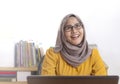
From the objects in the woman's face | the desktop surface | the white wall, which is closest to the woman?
the woman's face

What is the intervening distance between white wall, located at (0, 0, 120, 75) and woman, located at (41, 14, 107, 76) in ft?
3.39

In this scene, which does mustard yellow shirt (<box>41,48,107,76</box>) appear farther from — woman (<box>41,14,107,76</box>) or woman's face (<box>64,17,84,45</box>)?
woman's face (<box>64,17,84,45</box>)

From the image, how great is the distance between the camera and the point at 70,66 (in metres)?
1.82

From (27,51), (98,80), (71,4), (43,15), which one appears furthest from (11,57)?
(98,80)

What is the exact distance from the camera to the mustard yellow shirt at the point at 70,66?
5.88 ft

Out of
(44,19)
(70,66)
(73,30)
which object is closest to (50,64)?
(70,66)

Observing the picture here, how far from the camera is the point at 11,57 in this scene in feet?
9.42

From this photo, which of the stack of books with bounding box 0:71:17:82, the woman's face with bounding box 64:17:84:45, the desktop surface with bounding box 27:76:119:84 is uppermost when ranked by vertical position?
the woman's face with bounding box 64:17:84:45

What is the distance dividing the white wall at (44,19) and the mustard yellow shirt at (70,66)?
1046 millimetres

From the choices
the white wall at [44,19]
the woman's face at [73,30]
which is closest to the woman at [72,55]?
the woman's face at [73,30]

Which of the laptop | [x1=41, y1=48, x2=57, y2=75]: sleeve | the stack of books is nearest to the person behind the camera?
the laptop

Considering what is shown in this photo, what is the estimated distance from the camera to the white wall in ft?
9.25

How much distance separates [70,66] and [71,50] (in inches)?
4.7

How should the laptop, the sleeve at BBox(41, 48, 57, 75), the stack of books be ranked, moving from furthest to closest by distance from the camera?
the stack of books
the sleeve at BBox(41, 48, 57, 75)
the laptop
